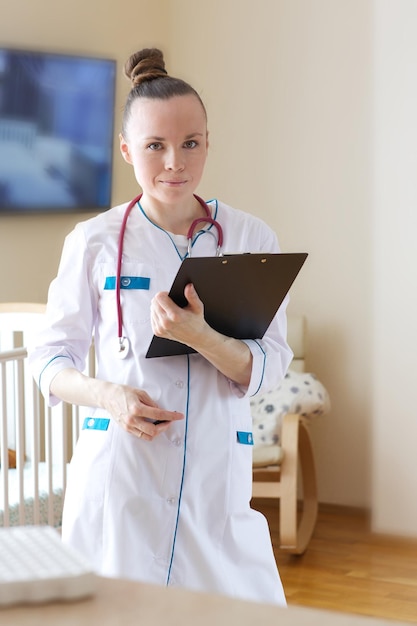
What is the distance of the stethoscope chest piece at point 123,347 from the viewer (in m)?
1.53

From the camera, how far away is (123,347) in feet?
5.04

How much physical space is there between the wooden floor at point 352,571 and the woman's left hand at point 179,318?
1883 mm

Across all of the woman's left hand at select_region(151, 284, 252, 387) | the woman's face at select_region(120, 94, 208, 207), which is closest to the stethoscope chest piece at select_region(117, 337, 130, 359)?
the woman's left hand at select_region(151, 284, 252, 387)

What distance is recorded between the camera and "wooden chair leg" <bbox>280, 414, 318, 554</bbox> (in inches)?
145

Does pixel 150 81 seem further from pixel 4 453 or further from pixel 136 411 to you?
pixel 4 453

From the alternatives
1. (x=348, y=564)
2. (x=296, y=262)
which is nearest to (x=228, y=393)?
(x=296, y=262)

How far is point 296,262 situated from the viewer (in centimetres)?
148

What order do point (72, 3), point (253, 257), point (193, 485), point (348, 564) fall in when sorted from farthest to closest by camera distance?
point (72, 3) < point (348, 564) < point (193, 485) < point (253, 257)

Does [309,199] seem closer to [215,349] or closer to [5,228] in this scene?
[5,228]

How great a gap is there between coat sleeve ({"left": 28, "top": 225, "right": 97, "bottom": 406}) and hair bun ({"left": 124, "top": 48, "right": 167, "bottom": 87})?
259 millimetres

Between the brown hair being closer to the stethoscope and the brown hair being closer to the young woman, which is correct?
the young woman

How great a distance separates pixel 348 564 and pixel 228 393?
2269mm

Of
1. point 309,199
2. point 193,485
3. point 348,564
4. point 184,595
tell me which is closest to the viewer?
point 184,595

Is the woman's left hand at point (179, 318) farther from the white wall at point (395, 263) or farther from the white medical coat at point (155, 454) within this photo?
the white wall at point (395, 263)
